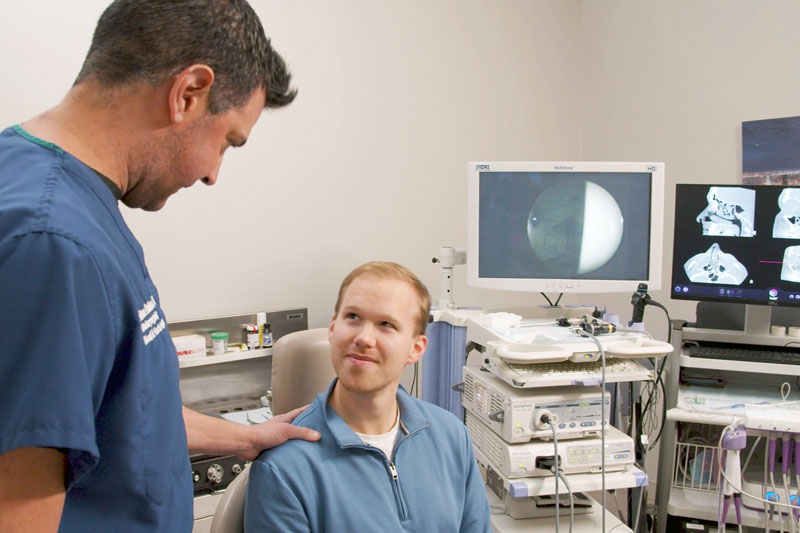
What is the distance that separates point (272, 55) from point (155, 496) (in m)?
0.63

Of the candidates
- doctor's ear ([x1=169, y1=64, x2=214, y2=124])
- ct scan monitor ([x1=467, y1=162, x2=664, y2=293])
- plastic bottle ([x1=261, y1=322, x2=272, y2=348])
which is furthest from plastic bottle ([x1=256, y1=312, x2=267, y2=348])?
doctor's ear ([x1=169, y1=64, x2=214, y2=124])

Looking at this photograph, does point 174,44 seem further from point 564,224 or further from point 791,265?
point 791,265

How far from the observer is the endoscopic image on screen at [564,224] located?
2.10 meters

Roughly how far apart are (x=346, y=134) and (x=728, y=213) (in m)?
1.49

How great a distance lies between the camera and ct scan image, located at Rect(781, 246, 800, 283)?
6.77ft

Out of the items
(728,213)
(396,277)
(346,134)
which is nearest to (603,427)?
(396,277)

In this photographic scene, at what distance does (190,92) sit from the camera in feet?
2.63

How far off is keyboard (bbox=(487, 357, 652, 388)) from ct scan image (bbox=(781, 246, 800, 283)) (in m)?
0.65

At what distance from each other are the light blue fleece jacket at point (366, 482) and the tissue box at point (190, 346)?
105 centimetres

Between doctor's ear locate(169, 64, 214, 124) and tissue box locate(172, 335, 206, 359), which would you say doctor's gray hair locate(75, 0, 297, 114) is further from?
tissue box locate(172, 335, 206, 359)

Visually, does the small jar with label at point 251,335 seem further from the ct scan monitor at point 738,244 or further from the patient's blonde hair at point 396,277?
the ct scan monitor at point 738,244

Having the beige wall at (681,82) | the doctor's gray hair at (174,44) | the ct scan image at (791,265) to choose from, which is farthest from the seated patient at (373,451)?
the beige wall at (681,82)

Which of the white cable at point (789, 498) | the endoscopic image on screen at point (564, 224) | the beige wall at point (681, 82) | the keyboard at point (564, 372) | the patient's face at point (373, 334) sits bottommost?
the white cable at point (789, 498)

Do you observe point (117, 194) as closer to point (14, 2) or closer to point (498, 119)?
point (14, 2)
